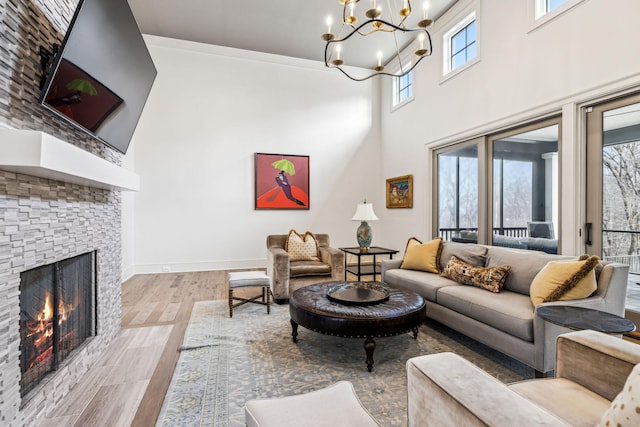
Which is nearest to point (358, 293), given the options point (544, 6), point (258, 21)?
point (544, 6)

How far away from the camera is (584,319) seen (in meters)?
1.79

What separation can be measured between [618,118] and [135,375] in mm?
4499

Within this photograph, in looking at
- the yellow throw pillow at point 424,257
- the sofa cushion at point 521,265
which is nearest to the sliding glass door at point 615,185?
the sofa cushion at point 521,265

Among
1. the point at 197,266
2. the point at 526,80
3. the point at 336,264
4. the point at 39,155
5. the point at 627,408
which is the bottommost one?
the point at 197,266

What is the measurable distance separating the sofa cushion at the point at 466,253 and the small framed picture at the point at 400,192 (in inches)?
89.1

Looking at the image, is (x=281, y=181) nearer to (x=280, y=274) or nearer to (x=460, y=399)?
(x=280, y=274)

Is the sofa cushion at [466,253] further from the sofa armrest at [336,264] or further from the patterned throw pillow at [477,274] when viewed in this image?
the sofa armrest at [336,264]

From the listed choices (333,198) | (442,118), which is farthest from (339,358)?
(333,198)

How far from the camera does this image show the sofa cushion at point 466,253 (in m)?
3.15

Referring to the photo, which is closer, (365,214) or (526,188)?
(526,188)

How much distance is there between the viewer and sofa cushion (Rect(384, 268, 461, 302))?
119 inches

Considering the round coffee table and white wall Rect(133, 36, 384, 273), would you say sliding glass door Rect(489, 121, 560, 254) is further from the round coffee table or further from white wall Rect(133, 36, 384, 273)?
white wall Rect(133, 36, 384, 273)

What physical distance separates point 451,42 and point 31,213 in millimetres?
5402

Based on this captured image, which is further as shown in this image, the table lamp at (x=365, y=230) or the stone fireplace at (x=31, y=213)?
the table lamp at (x=365, y=230)
